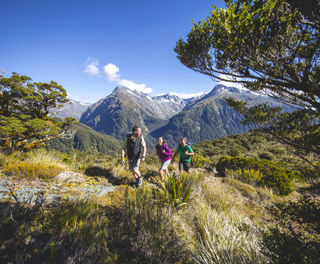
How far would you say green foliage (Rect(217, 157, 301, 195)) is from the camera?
6328 millimetres

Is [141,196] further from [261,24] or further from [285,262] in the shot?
[261,24]

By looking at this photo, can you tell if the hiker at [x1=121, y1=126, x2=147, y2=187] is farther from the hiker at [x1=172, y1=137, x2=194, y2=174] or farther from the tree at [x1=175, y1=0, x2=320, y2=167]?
the tree at [x1=175, y1=0, x2=320, y2=167]

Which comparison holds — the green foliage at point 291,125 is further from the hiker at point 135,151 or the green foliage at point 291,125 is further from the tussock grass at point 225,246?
the hiker at point 135,151

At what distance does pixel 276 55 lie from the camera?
3359 mm

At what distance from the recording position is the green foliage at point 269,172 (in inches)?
249

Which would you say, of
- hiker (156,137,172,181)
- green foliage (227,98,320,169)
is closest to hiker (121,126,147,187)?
hiker (156,137,172,181)

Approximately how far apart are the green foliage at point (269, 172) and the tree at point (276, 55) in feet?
14.3

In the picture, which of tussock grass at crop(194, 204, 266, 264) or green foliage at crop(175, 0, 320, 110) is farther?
green foliage at crop(175, 0, 320, 110)

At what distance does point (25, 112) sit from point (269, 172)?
667 inches

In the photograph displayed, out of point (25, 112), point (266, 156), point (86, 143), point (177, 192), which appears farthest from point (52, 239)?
point (86, 143)

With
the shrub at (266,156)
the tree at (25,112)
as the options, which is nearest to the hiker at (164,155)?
the tree at (25,112)

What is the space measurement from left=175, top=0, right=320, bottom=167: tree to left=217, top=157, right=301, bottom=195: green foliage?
4.36m

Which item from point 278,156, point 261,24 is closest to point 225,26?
point 261,24

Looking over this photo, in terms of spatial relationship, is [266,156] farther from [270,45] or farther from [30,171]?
[30,171]
